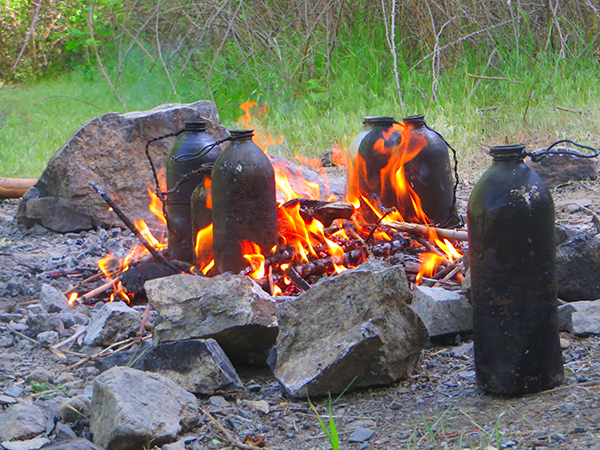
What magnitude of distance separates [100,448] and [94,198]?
3612 mm

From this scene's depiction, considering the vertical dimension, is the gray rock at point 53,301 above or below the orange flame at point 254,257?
below

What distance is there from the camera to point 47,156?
790 centimetres

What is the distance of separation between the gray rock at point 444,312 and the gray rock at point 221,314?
0.66 m

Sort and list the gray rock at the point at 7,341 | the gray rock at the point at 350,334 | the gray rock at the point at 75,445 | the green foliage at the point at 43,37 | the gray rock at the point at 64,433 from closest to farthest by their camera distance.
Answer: the gray rock at the point at 75,445 → the gray rock at the point at 64,433 → the gray rock at the point at 350,334 → the gray rock at the point at 7,341 → the green foliage at the point at 43,37

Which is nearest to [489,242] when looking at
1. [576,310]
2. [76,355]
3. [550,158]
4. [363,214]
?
[576,310]

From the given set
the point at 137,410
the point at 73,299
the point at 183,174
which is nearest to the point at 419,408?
the point at 137,410

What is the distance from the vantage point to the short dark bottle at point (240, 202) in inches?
134

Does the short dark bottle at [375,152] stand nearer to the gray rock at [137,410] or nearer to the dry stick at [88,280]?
the dry stick at [88,280]

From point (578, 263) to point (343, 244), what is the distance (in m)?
1.29

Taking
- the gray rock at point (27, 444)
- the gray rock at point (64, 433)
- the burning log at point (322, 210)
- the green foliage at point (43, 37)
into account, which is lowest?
the gray rock at point (64, 433)

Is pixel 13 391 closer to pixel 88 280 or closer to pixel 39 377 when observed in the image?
pixel 39 377

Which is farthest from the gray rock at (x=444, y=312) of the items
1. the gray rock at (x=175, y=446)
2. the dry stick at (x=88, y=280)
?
the dry stick at (x=88, y=280)

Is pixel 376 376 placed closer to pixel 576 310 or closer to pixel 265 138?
pixel 576 310

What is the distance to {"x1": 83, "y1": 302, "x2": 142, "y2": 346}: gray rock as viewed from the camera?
3088 millimetres
